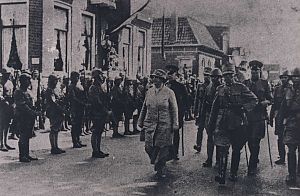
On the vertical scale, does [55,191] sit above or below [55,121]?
below

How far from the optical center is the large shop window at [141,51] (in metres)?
18.1

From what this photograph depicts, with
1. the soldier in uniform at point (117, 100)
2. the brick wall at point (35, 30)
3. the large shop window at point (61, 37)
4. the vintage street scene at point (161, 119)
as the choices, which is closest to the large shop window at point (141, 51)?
the large shop window at point (61, 37)

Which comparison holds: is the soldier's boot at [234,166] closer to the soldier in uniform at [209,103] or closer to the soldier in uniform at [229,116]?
the soldier in uniform at [229,116]

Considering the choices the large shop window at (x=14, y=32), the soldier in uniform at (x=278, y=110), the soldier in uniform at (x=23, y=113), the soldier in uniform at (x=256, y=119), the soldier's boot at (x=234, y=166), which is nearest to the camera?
the soldier's boot at (x=234, y=166)

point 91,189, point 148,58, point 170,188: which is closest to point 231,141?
point 170,188

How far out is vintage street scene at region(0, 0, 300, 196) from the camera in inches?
242

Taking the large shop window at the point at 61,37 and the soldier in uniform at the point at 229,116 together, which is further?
the large shop window at the point at 61,37

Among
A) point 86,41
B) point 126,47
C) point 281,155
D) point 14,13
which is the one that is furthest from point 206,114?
point 126,47

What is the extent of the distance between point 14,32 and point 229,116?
26.5 ft

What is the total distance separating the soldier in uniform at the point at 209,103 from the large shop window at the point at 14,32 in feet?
20.4

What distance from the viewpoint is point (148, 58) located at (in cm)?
1862

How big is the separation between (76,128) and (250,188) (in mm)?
4247

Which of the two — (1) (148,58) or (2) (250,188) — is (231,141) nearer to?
(2) (250,188)

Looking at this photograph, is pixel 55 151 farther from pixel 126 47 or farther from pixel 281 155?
pixel 126 47
